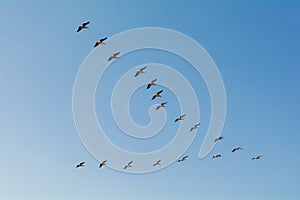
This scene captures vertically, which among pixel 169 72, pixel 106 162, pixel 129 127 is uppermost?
pixel 169 72

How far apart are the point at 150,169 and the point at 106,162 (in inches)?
180

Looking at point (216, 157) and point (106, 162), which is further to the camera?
point (216, 157)

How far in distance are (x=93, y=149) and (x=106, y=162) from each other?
67.2 inches

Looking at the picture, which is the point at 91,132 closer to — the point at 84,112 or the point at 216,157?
the point at 84,112

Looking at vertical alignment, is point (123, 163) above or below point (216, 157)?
below

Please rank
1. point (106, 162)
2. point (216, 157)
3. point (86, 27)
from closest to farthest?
point (86, 27)
point (106, 162)
point (216, 157)

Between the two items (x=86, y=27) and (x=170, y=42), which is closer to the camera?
(x=86, y=27)

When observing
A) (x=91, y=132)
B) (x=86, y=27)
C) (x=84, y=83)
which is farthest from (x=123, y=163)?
(x=86, y=27)

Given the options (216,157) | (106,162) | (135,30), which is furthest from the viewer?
(216,157)

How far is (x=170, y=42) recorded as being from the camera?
133 ft

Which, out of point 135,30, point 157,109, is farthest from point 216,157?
point 135,30

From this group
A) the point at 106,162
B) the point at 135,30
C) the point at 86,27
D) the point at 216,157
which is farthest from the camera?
the point at 216,157

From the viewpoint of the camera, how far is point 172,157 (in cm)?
4300

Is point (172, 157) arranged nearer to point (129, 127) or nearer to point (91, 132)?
point (129, 127)
